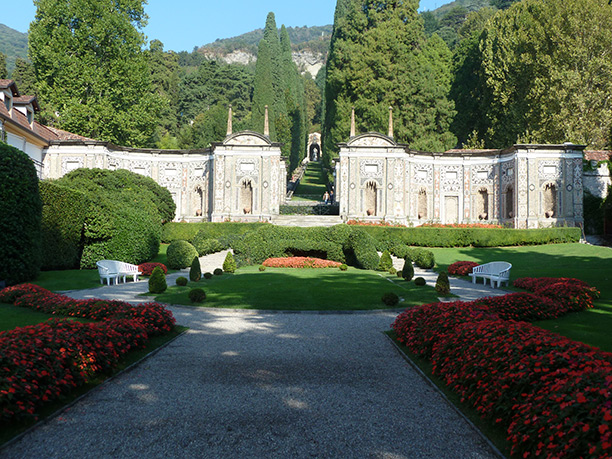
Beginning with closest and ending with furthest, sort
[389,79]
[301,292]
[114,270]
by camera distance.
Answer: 1. [301,292]
2. [114,270]
3. [389,79]

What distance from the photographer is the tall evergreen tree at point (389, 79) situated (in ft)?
177

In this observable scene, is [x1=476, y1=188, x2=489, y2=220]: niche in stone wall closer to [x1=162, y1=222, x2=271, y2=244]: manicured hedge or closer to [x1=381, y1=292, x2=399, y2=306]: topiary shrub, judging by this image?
[x1=162, y1=222, x2=271, y2=244]: manicured hedge

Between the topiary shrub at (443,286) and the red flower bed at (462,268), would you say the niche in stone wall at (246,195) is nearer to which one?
the red flower bed at (462,268)

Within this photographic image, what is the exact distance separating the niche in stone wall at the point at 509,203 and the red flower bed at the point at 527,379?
129ft

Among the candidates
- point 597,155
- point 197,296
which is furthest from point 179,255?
point 597,155

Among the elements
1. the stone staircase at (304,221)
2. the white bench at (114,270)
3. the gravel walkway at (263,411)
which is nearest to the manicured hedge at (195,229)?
the stone staircase at (304,221)

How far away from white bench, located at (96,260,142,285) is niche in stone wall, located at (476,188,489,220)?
3699 cm

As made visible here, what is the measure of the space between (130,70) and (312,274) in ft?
110

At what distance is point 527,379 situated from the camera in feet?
19.9

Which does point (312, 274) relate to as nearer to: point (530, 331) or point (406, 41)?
point (530, 331)

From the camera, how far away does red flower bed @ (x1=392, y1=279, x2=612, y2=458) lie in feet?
15.7

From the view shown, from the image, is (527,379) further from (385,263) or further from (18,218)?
(385,263)

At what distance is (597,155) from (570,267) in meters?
25.0

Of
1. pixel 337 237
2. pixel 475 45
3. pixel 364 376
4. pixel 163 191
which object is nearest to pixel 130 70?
pixel 163 191
